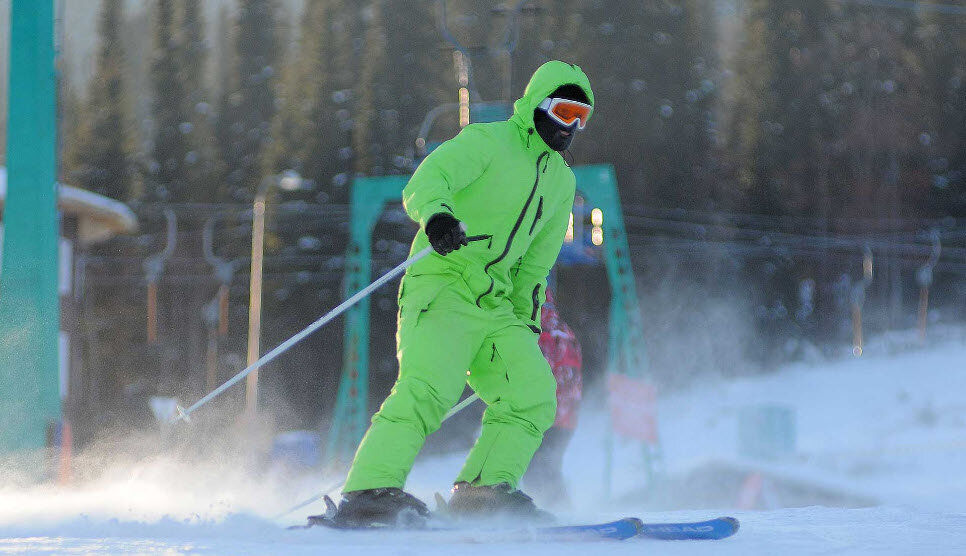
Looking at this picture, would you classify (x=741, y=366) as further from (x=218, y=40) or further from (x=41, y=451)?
(x=41, y=451)

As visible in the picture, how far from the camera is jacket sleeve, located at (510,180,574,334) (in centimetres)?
387

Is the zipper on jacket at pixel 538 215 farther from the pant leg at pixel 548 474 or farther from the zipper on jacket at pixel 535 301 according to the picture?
the pant leg at pixel 548 474

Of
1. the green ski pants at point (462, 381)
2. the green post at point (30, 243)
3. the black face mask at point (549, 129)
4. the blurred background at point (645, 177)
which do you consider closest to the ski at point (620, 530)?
the green ski pants at point (462, 381)

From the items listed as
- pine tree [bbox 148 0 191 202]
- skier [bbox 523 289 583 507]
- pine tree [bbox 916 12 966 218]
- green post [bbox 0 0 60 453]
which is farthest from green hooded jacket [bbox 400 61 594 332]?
pine tree [bbox 148 0 191 202]

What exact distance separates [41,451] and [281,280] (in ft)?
127

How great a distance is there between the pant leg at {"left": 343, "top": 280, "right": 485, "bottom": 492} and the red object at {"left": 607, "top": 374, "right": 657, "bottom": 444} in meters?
8.86

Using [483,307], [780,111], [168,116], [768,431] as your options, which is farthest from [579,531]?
[168,116]

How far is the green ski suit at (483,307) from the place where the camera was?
11.5 feet

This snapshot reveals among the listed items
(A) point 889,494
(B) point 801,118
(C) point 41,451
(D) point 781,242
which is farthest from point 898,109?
(C) point 41,451

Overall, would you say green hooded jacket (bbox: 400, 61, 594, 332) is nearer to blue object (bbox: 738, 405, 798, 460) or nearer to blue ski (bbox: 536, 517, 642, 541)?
blue ski (bbox: 536, 517, 642, 541)

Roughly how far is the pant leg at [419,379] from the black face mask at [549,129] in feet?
1.87

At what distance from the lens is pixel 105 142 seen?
4856 centimetres

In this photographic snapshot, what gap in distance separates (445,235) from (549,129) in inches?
27.2

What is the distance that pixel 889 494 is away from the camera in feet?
46.7
